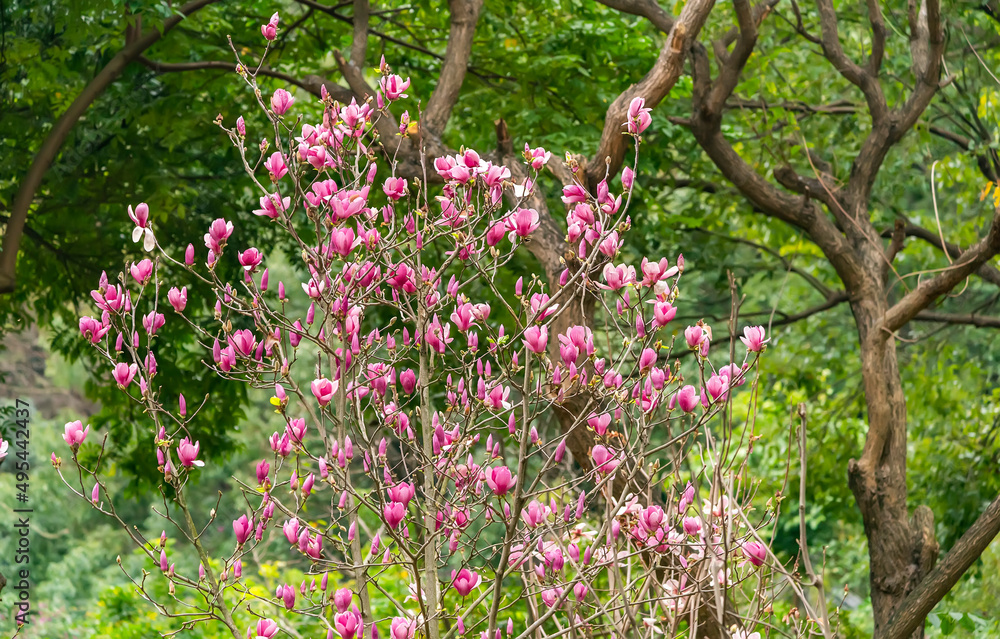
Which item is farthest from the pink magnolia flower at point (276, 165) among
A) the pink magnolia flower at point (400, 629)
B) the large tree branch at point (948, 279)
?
the large tree branch at point (948, 279)

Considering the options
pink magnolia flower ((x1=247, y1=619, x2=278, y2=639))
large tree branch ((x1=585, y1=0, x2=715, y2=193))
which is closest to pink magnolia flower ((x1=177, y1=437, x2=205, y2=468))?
pink magnolia flower ((x1=247, y1=619, x2=278, y2=639))

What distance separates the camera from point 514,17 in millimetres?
6586

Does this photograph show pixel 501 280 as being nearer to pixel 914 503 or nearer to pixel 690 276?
pixel 690 276

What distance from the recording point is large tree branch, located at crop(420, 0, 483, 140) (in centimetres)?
460

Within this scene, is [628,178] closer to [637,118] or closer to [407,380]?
[637,118]

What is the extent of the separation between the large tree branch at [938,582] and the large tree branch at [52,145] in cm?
406

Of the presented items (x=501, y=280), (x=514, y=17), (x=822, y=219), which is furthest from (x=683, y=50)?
(x=514, y=17)

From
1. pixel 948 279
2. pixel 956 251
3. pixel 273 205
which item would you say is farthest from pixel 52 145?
pixel 956 251

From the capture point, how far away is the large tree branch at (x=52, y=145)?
14.7ft

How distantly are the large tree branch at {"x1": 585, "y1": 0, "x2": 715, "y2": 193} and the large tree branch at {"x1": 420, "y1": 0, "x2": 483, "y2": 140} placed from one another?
81cm

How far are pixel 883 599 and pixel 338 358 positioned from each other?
11.4ft

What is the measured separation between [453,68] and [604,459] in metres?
3.00

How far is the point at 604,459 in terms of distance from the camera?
2293mm

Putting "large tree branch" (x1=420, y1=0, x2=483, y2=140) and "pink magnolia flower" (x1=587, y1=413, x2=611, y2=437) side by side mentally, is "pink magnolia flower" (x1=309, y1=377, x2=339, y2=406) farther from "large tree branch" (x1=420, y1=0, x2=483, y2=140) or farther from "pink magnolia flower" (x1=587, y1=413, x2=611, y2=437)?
"large tree branch" (x1=420, y1=0, x2=483, y2=140)
